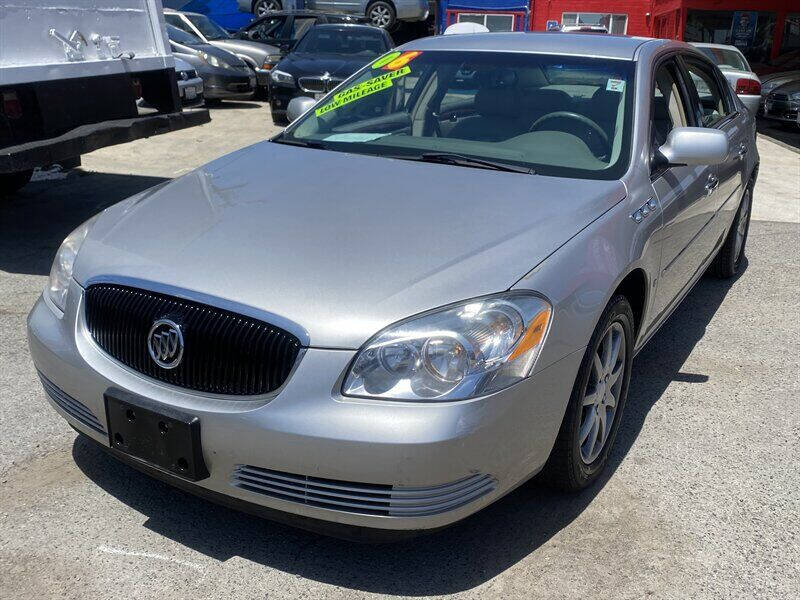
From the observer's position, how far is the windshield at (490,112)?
11.0ft

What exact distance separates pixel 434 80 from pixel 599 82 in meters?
0.80

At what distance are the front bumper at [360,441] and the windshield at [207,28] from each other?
1388 centimetres

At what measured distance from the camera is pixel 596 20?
19.8 meters

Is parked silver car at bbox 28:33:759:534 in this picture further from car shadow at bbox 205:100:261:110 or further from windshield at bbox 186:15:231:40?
windshield at bbox 186:15:231:40

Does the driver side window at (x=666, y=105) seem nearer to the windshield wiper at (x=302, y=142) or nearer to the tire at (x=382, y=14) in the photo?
the windshield wiper at (x=302, y=142)

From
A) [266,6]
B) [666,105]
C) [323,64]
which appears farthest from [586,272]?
[266,6]

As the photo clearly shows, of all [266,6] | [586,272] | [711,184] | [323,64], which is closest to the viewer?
[586,272]

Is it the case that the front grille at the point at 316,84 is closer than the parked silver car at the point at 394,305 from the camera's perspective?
No

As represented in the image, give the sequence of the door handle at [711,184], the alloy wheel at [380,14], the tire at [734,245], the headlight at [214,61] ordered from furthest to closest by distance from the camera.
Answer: the alloy wheel at [380,14], the headlight at [214,61], the tire at [734,245], the door handle at [711,184]

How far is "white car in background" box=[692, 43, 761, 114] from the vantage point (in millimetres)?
12383

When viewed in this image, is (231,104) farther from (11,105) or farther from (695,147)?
(695,147)

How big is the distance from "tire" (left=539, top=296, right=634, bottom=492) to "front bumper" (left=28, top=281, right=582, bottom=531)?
204 mm

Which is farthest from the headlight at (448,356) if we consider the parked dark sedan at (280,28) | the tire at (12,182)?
the parked dark sedan at (280,28)

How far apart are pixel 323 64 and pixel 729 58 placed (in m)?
7.40
